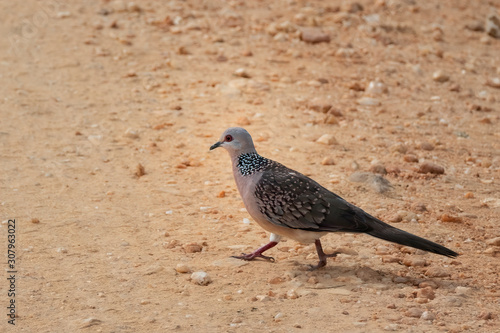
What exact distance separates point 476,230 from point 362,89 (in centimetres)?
356

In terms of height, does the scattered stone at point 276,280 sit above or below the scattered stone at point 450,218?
above

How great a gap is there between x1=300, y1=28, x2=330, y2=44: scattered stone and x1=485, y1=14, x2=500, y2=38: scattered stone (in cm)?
280

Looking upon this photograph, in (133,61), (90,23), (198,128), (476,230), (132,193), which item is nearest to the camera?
(476,230)

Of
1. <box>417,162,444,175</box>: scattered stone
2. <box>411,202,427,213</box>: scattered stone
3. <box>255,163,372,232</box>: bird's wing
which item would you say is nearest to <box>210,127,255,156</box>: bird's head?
<box>255,163,372,232</box>: bird's wing

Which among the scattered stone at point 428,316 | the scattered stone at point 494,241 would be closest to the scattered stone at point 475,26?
the scattered stone at point 494,241

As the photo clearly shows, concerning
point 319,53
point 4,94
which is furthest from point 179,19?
point 4,94

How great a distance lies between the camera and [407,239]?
519cm

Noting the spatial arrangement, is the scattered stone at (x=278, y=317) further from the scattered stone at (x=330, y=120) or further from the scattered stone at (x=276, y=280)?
the scattered stone at (x=330, y=120)

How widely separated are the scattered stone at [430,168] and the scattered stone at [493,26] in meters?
5.03

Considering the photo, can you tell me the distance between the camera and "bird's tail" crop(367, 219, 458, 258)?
16.8 ft

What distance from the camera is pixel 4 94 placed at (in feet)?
29.9

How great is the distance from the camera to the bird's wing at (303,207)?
5332 millimetres

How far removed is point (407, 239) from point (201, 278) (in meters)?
1.51

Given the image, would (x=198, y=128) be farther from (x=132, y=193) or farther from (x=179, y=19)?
(x=179, y=19)
